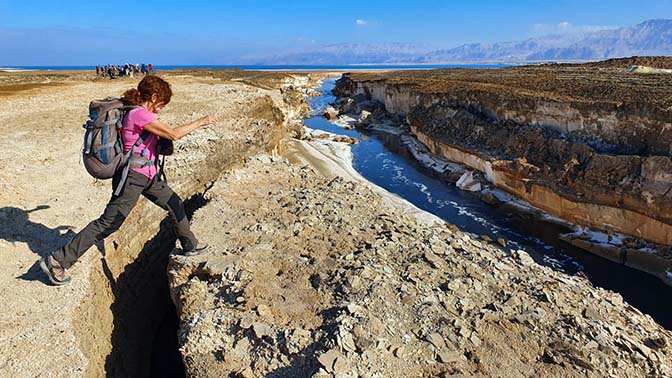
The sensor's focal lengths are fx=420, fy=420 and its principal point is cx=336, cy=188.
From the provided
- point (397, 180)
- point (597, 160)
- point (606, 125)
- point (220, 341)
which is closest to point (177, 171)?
point (220, 341)

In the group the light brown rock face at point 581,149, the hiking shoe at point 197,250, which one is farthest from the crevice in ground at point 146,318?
the light brown rock face at point 581,149

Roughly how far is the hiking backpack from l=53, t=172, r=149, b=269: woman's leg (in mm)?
311

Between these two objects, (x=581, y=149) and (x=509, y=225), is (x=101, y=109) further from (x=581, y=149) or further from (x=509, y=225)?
(x=581, y=149)

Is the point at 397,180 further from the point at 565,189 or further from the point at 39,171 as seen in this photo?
the point at 39,171

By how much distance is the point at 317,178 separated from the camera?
1138 centimetres

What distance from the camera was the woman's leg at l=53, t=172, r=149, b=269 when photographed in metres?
5.51

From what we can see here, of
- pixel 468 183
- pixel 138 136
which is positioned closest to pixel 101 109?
pixel 138 136

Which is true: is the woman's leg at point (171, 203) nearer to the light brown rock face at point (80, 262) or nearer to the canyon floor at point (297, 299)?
the canyon floor at point (297, 299)

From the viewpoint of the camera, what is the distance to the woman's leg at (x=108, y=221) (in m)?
5.51

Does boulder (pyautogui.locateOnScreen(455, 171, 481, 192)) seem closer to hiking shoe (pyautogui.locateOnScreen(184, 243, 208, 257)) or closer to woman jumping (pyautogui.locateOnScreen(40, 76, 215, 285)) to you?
hiking shoe (pyautogui.locateOnScreen(184, 243, 208, 257))

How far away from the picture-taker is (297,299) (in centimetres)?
583

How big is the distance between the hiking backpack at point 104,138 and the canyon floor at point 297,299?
1.95m

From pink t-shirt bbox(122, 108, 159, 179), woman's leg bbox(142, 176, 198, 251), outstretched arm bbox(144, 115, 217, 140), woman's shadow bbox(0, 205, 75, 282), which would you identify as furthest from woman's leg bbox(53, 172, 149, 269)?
woman's shadow bbox(0, 205, 75, 282)

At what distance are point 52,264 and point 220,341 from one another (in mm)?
2650
